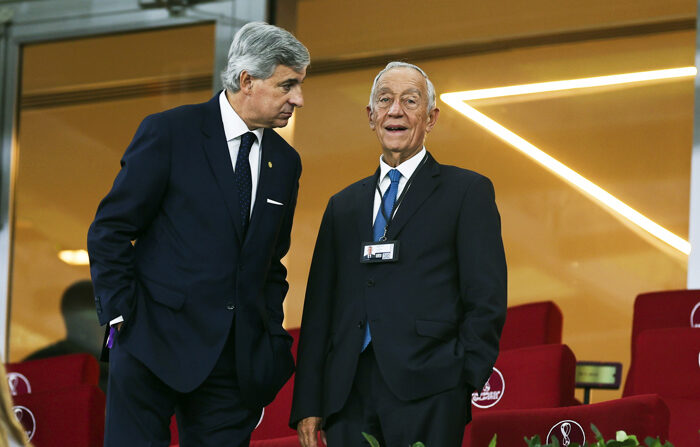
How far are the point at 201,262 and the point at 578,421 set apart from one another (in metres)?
1.10

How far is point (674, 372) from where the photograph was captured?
11.9 feet

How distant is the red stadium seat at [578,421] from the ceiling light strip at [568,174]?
2.53m

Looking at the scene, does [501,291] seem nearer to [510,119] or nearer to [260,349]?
[260,349]

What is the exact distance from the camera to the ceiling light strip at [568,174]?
538 cm

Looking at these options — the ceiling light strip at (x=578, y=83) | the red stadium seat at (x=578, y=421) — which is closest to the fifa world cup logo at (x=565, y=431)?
the red stadium seat at (x=578, y=421)

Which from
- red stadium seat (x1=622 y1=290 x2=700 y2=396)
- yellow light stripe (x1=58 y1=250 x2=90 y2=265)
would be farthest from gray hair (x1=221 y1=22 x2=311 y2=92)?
yellow light stripe (x1=58 y1=250 x2=90 y2=265)

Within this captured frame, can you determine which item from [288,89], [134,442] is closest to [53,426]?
[134,442]

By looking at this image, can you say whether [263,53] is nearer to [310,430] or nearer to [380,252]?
[380,252]

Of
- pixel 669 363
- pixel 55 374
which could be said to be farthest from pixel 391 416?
pixel 55 374

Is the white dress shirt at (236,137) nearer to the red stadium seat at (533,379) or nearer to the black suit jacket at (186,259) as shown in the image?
the black suit jacket at (186,259)

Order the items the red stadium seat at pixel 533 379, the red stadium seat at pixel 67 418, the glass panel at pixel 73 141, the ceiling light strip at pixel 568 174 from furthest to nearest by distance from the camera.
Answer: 1. the glass panel at pixel 73 141
2. the ceiling light strip at pixel 568 174
3. the red stadium seat at pixel 67 418
4. the red stadium seat at pixel 533 379

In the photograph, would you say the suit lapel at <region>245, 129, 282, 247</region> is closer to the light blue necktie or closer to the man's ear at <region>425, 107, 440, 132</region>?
the light blue necktie

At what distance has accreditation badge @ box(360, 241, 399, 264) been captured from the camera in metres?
2.79

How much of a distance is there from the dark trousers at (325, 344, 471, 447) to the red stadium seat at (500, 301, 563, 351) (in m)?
1.82
